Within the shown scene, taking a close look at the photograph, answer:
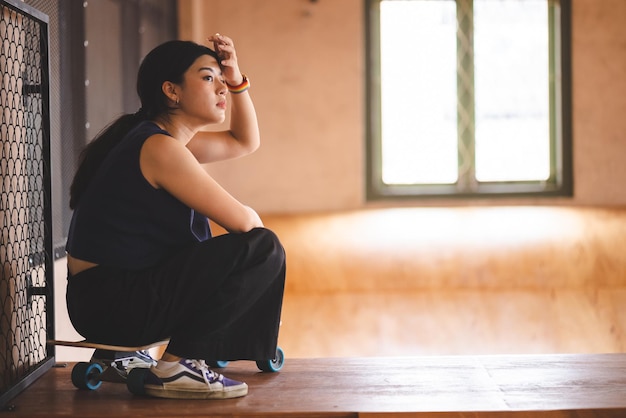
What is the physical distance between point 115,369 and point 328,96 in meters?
3.67

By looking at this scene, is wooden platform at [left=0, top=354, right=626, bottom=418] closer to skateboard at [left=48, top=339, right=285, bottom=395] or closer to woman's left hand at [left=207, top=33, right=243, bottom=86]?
skateboard at [left=48, top=339, right=285, bottom=395]

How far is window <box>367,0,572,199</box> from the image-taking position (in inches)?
218

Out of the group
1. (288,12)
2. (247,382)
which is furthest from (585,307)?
(247,382)

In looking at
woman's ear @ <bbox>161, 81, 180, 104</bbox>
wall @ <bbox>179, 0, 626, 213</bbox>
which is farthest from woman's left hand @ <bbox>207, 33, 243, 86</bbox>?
wall @ <bbox>179, 0, 626, 213</bbox>

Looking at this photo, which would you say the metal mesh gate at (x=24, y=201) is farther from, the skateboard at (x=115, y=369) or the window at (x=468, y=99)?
the window at (x=468, y=99)

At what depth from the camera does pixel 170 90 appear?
209 centimetres

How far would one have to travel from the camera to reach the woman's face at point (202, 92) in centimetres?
209

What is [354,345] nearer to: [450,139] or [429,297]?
[429,297]

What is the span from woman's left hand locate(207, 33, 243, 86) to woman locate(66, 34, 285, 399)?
0.90 ft

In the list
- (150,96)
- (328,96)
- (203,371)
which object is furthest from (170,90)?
(328,96)

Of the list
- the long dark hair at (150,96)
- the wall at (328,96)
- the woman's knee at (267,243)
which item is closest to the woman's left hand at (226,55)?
the long dark hair at (150,96)

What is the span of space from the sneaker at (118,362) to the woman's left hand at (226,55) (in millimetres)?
771

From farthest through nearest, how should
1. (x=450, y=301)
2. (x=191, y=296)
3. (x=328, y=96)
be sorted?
(x=328, y=96)
(x=450, y=301)
(x=191, y=296)

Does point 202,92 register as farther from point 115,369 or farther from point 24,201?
point 115,369
